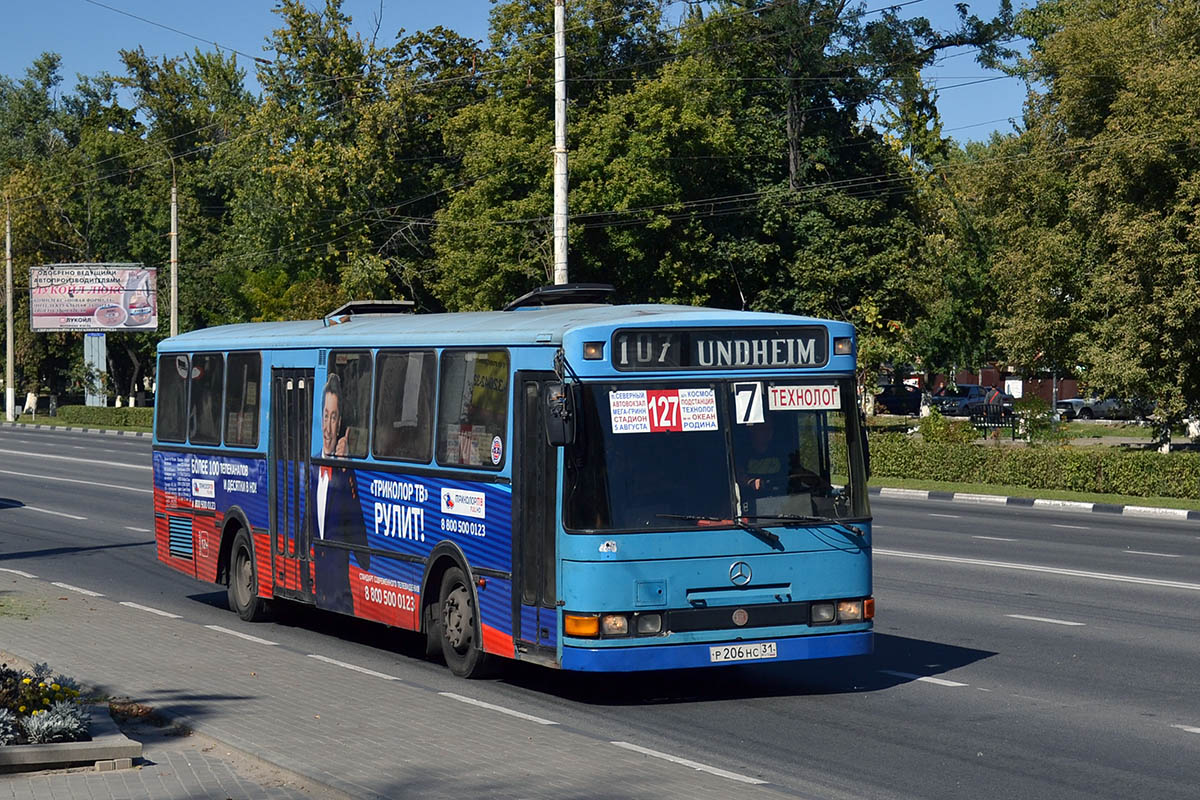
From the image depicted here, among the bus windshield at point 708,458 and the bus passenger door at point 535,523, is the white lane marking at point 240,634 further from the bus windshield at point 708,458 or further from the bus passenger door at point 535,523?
the bus windshield at point 708,458

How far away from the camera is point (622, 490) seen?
10.2 m

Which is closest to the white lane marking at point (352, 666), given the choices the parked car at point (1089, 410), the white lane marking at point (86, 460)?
the white lane marking at point (86, 460)

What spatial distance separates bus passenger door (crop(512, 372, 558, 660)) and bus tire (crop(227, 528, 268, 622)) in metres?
5.17

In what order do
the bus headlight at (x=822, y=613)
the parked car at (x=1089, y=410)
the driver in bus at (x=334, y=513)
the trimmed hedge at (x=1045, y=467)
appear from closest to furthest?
the bus headlight at (x=822, y=613) → the driver in bus at (x=334, y=513) → the trimmed hedge at (x=1045, y=467) → the parked car at (x=1089, y=410)

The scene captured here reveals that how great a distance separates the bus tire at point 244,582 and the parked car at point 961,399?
193 ft

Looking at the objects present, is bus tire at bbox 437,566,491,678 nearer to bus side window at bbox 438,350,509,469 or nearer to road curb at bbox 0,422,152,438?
bus side window at bbox 438,350,509,469

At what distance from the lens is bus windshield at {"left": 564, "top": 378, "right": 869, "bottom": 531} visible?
10180 mm

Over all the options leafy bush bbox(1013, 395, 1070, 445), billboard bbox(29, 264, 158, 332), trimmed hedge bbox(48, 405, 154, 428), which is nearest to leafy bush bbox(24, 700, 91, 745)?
leafy bush bbox(1013, 395, 1070, 445)

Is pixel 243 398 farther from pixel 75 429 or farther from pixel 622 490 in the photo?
pixel 75 429

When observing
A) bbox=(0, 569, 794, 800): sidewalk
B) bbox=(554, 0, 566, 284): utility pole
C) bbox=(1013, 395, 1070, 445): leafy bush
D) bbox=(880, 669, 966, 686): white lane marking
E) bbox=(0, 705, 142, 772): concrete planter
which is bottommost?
bbox=(880, 669, 966, 686): white lane marking

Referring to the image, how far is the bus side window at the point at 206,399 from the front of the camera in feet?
52.7

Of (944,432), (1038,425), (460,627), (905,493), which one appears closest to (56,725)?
(460,627)

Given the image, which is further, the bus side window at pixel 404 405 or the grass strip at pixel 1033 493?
the grass strip at pixel 1033 493

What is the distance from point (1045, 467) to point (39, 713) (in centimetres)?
2802
